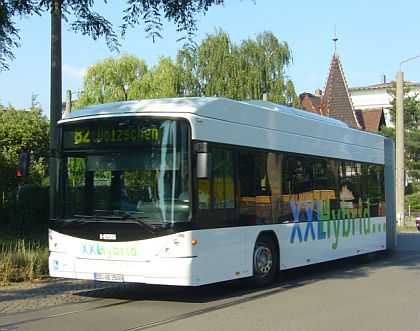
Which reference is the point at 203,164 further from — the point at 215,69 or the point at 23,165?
the point at 215,69

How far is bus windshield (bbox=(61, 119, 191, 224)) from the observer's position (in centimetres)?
877

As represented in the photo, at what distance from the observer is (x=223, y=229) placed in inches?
370

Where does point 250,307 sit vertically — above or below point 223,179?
below

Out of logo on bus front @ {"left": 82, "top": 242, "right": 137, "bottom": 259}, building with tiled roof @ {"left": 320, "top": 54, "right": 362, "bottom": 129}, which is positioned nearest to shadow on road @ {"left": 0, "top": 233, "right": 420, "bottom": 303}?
logo on bus front @ {"left": 82, "top": 242, "right": 137, "bottom": 259}

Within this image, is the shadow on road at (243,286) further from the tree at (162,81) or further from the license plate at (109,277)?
the tree at (162,81)

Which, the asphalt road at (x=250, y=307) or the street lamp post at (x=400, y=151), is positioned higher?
the street lamp post at (x=400, y=151)

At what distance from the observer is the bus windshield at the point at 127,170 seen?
28.8 feet

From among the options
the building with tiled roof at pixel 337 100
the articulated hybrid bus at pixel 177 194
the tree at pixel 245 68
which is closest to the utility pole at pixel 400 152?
the tree at pixel 245 68

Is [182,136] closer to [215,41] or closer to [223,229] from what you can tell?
[223,229]

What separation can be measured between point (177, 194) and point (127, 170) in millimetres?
964

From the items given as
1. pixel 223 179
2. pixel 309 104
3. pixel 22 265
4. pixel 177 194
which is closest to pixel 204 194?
pixel 177 194

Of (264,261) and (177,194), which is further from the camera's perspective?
(264,261)

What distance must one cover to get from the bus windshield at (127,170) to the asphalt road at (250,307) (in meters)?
1.39

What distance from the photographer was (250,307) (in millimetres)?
8688
